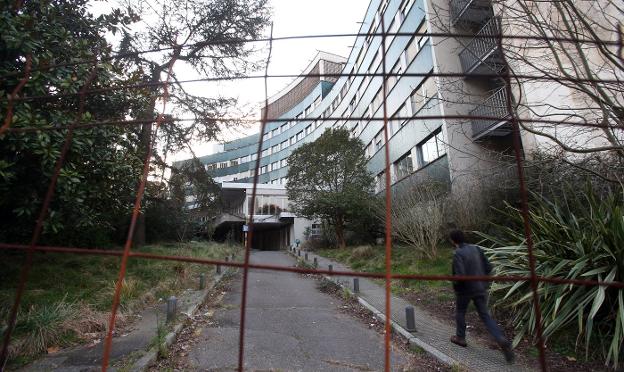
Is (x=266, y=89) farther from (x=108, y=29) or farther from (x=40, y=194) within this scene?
(x=108, y=29)

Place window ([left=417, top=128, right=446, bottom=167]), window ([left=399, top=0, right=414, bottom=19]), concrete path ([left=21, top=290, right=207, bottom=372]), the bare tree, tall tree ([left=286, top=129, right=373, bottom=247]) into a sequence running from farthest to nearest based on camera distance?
tall tree ([left=286, top=129, right=373, bottom=247])
window ([left=399, top=0, right=414, bottom=19])
window ([left=417, top=128, right=446, bottom=167])
concrete path ([left=21, top=290, right=207, bottom=372])
the bare tree

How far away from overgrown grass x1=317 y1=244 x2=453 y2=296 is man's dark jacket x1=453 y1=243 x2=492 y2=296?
9.86 feet

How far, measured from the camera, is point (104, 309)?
633cm

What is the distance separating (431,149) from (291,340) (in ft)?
40.3

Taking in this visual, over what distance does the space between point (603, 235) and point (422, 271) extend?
5.54 metres

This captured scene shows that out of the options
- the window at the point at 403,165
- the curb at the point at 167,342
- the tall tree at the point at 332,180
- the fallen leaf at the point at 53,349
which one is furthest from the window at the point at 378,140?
the fallen leaf at the point at 53,349

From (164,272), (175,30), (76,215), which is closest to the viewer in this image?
(76,215)

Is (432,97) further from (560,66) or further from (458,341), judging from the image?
(458,341)

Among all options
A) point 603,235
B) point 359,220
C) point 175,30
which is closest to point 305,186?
point 359,220

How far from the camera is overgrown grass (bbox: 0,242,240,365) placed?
4664 mm

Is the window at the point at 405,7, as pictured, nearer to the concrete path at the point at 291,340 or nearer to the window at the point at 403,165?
the window at the point at 403,165

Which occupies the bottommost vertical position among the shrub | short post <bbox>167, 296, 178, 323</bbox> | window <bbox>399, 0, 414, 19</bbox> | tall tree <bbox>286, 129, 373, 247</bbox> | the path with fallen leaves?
the path with fallen leaves

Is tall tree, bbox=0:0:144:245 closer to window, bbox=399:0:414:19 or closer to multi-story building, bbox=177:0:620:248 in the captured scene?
multi-story building, bbox=177:0:620:248

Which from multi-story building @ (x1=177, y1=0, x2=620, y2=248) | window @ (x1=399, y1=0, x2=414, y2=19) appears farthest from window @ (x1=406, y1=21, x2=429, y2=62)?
window @ (x1=399, y1=0, x2=414, y2=19)
